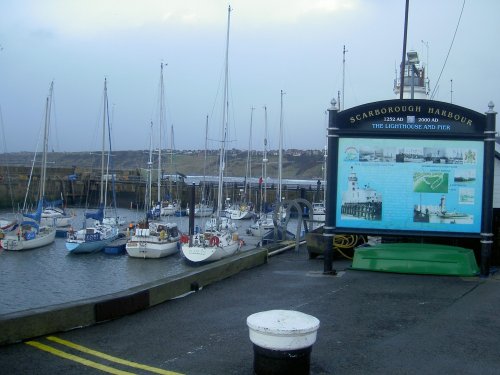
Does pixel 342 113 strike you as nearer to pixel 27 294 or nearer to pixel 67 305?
pixel 67 305

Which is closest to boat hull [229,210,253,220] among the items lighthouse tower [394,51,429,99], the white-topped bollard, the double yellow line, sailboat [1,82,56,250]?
sailboat [1,82,56,250]

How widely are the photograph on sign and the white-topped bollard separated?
6458 mm

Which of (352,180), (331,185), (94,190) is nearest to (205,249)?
(331,185)

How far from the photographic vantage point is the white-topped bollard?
5430 mm

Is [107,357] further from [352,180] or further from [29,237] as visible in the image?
[29,237]

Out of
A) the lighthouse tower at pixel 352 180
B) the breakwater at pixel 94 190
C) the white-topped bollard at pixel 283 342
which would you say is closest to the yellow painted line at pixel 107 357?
the white-topped bollard at pixel 283 342

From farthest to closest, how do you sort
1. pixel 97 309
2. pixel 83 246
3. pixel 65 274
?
pixel 83 246, pixel 65 274, pixel 97 309

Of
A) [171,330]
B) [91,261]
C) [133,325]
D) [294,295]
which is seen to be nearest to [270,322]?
[171,330]

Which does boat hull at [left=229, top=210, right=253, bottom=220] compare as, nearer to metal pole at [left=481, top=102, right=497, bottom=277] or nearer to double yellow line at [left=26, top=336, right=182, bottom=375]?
metal pole at [left=481, top=102, right=497, bottom=277]

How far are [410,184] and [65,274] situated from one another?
2952cm

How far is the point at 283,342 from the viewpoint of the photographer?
5449mm

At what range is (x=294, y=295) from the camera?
33.0 feet

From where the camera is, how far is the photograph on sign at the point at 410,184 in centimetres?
1144

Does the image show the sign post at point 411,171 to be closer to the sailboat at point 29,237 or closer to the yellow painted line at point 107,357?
the yellow painted line at point 107,357
